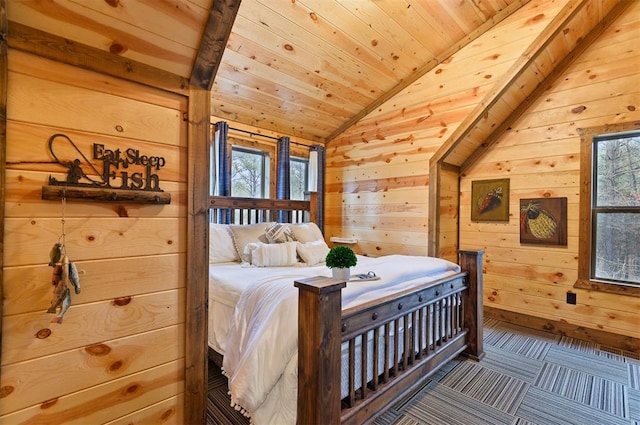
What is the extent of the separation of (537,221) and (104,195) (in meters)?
3.85

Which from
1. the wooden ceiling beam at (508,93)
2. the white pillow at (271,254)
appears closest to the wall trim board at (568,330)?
the wooden ceiling beam at (508,93)

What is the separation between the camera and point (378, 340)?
171cm

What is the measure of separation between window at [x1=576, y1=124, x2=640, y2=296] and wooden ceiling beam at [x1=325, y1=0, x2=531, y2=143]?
140 cm

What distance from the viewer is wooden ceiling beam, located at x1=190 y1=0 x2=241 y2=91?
107 cm

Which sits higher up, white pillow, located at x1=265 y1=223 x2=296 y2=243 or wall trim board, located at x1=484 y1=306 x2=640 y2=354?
white pillow, located at x1=265 y1=223 x2=296 y2=243

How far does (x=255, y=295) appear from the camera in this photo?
183cm

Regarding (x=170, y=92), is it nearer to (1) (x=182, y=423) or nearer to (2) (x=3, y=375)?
(2) (x=3, y=375)

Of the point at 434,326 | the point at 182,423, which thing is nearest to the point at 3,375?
the point at 182,423

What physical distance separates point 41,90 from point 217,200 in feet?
7.76

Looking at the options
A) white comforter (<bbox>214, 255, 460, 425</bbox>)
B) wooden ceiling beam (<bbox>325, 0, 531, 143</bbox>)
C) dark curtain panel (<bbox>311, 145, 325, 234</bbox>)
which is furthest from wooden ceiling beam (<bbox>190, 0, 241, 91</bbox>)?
dark curtain panel (<bbox>311, 145, 325, 234</bbox>)

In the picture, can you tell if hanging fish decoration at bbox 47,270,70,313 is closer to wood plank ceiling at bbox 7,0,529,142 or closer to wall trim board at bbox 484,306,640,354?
wood plank ceiling at bbox 7,0,529,142

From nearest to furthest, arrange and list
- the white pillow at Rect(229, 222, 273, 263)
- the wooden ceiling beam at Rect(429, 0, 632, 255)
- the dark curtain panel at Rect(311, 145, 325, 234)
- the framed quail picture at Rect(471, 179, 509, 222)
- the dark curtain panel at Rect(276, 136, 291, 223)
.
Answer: the wooden ceiling beam at Rect(429, 0, 632, 255)
the white pillow at Rect(229, 222, 273, 263)
the framed quail picture at Rect(471, 179, 509, 222)
the dark curtain panel at Rect(276, 136, 291, 223)
the dark curtain panel at Rect(311, 145, 325, 234)

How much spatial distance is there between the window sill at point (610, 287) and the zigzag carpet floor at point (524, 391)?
53cm

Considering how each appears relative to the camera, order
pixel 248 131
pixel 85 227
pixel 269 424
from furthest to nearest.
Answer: pixel 248 131 < pixel 269 424 < pixel 85 227
